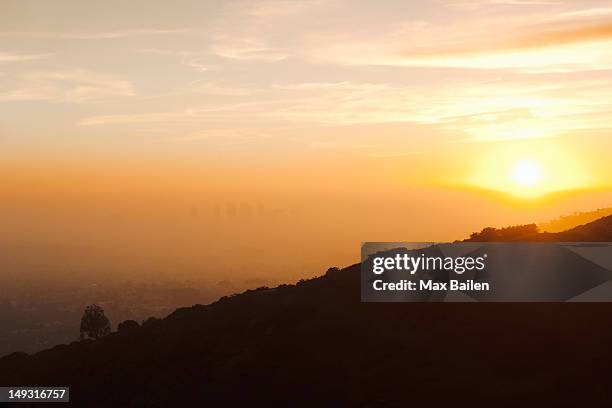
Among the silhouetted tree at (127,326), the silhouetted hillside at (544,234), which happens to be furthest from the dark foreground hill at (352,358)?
the silhouetted tree at (127,326)

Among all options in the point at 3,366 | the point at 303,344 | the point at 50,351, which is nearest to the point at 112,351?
the point at 50,351

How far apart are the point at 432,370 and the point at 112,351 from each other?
31.5 metres

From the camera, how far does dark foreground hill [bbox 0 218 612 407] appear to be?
103ft

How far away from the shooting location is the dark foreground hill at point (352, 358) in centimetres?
3142

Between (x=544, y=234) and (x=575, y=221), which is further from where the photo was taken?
(x=575, y=221)

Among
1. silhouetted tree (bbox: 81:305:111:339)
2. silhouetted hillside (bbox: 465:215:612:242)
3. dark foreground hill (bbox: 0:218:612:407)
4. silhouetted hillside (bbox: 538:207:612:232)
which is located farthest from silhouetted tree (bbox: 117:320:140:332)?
silhouetted hillside (bbox: 538:207:612:232)

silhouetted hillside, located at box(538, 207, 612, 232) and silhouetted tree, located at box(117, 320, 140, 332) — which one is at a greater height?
silhouetted hillside, located at box(538, 207, 612, 232)

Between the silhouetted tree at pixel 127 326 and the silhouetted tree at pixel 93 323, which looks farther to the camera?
the silhouetted tree at pixel 93 323

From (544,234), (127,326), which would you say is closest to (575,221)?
(544,234)

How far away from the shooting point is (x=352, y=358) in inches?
1474

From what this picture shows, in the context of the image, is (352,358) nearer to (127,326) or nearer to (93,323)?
(127,326)

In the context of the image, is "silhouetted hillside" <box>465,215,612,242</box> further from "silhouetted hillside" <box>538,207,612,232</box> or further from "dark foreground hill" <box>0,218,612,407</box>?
"silhouetted hillside" <box>538,207,612,232</box>

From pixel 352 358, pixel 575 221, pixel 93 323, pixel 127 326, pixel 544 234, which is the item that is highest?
pixel 575 221

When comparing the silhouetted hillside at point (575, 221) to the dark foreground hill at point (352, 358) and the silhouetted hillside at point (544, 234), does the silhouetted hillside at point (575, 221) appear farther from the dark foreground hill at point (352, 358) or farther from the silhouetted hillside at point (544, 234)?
the dark foreground hill at point (352, 358)
